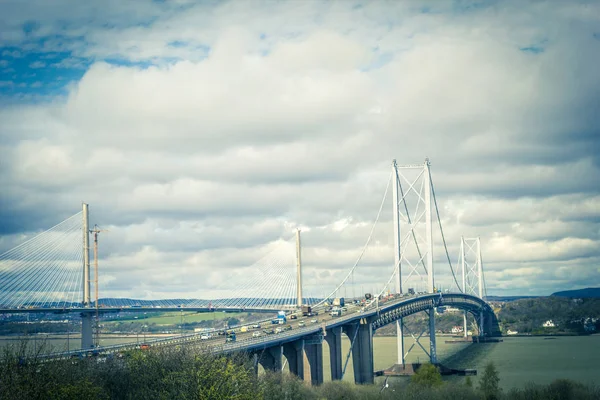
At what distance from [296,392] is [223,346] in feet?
13.1

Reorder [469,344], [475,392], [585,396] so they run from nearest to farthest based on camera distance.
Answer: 1. [585,396]
2. [475,392]
3. [469,344]

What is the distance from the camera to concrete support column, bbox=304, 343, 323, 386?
152ft

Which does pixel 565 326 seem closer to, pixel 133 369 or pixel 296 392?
pixel 296 392

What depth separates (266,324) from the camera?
56812mm

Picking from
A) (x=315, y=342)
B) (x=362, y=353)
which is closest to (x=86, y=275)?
(x=315, y=342)

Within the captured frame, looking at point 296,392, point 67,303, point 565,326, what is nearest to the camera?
point 296,392

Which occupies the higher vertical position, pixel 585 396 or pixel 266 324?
pixel 266 324

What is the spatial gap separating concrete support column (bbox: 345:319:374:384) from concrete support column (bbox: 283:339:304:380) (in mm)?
10220

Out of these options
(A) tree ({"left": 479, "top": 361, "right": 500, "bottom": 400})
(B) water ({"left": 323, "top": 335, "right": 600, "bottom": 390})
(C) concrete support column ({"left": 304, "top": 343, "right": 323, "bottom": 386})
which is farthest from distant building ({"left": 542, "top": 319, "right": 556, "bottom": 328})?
(C) concrete support column ({"left": 304, "top": 343, "right": 323, "bottom": 386})

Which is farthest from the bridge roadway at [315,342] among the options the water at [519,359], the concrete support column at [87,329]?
the concrete support column at [87,329]

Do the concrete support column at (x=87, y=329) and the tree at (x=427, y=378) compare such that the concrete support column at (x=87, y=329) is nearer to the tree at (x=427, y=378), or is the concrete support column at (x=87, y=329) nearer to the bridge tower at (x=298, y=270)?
the tree at (x=427, y=378)

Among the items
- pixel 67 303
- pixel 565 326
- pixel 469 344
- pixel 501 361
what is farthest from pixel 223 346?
pixel 565 326

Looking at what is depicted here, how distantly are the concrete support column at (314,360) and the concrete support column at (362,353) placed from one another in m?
8.37

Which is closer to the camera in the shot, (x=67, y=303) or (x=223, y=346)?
(x=223, y=346)
